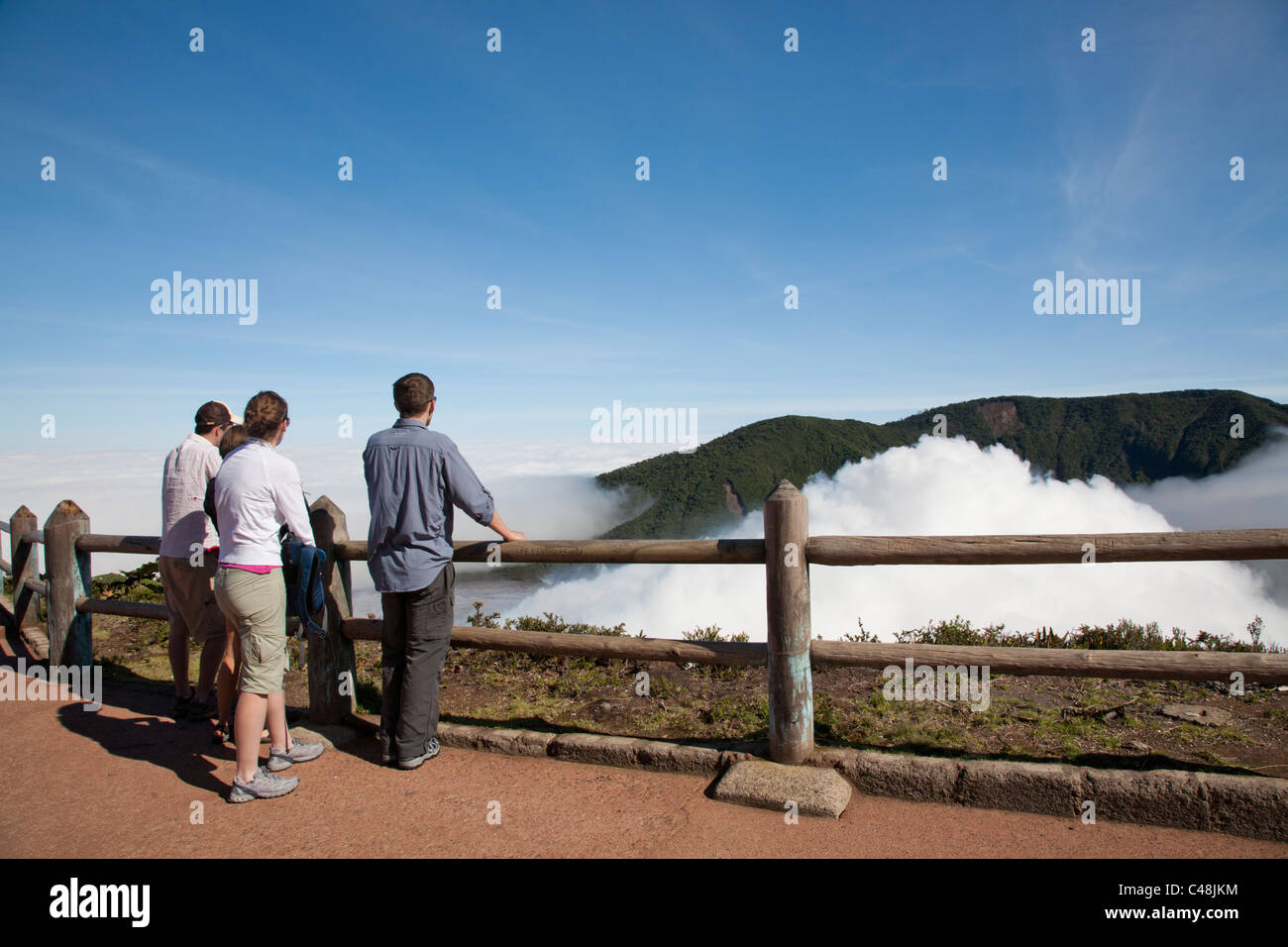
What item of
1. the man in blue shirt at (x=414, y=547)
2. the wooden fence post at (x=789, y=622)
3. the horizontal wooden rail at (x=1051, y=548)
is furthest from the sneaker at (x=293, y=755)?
the horizontal wooden rail at (x=1051, y=548)

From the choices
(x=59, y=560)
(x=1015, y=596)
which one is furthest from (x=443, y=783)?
(x=1015, y=596)

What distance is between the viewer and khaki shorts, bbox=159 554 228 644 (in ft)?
16.2

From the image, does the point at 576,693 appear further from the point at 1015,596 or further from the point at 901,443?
the point at 901,443

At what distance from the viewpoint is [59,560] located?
22.0 feet

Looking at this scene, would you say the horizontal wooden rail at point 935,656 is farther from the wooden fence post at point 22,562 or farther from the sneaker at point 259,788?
the wooden fence post at point 22,562

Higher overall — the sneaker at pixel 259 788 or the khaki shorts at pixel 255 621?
the khaki shorts at pixel 255 621

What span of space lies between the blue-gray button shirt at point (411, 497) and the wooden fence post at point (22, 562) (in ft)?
17.9

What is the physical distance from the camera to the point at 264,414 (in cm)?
403

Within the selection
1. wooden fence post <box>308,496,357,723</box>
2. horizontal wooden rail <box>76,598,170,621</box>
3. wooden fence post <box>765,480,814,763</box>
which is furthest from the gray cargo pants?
horizontal wooden rail <box>76,598,170,621</box>

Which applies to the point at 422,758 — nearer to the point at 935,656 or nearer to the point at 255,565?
the point at 255,565

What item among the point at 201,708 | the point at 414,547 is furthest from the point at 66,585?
the point at 414,547

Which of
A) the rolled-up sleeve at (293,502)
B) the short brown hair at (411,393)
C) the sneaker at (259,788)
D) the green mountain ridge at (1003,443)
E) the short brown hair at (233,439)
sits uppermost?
the green mountain ridge at (1003,443)

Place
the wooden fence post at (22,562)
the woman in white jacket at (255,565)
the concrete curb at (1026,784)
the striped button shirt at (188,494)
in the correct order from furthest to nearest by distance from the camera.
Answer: the wooden fence post at (22,562) < the striped button shirt at (188,494) < the woman in white jacket at (255,565) < the concrete curb at (1026,784)

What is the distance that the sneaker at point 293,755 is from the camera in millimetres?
4293
